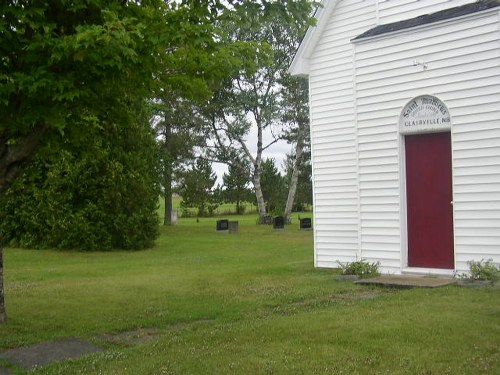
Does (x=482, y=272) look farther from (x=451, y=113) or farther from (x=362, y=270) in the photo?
(x=451, y=113)

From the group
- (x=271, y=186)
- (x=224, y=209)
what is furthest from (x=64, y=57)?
(x=224, y=209)

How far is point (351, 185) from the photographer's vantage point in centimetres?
1329

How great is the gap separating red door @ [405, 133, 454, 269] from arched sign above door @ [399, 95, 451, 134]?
0.18 m

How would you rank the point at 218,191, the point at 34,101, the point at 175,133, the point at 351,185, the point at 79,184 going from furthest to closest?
the point at 218,191, the point at 175,133, the point at 79,184, the point at 351,185, the point at 34,101

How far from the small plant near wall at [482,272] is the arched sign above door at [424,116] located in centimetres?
246

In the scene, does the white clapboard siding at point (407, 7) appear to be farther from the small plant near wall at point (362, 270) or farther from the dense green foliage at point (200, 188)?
the dense green foliage at point (200, 188)

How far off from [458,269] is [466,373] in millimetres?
5955

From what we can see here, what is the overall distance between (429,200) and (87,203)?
1262cm

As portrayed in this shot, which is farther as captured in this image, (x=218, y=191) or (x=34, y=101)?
(x=218, y=191)

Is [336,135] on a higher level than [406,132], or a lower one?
higher

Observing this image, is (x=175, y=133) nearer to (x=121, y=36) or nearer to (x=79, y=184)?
(x=79, y=184)

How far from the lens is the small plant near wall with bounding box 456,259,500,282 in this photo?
1017 centimetres

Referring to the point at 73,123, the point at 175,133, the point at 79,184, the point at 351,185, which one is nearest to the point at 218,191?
the point at 175,133

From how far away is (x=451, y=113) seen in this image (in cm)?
1109
